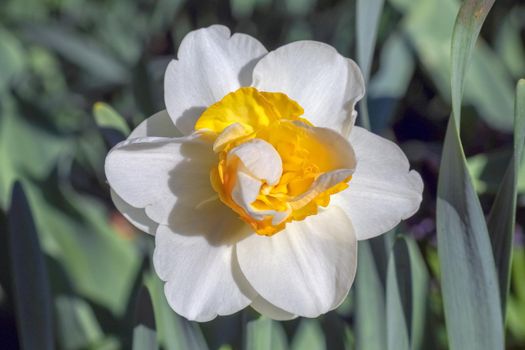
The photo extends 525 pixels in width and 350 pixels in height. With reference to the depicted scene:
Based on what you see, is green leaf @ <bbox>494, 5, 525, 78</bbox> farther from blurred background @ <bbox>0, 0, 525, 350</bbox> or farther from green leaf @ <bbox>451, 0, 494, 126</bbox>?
green leaf @ <bbox>451, 0, 494, 126</bbox>

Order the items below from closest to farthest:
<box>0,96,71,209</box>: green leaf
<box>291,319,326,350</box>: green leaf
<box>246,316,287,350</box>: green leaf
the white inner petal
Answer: the white inner petal, <box>246,316,287,350</box>: green leaf, <box>291,319,326,350</box>: green leaf, <box>0,96,71,209</box>: green leaf

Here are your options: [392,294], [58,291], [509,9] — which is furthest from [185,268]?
[509,9]

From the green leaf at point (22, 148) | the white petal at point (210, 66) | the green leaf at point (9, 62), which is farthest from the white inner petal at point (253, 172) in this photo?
the green leaf at point (9, 62)

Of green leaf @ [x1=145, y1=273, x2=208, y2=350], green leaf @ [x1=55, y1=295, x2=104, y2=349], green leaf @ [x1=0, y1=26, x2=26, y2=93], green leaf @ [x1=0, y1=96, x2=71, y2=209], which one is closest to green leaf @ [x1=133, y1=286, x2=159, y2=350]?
green leaf @ [x1=145, y1=273, x2=208, y2=350]

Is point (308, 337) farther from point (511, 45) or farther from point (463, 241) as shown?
point (511, 45)

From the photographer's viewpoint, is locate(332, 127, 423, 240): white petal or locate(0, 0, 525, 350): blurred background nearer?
locate(332, 127, 423, 240): white petal

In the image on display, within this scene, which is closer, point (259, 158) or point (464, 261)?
point (259, 158)

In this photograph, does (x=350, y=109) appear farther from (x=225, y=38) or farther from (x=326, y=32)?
(x=326, y=32)

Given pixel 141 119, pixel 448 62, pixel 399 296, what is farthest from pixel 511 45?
pixel 399 296
